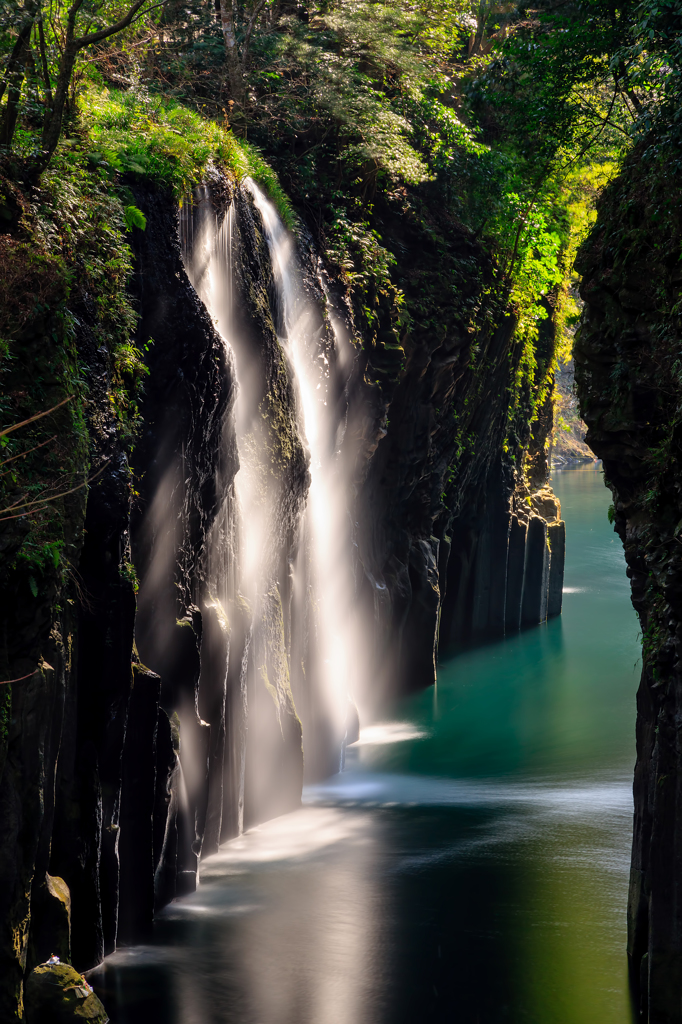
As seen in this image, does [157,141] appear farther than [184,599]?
Yes

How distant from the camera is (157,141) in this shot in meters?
13.0

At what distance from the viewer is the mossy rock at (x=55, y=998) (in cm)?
834

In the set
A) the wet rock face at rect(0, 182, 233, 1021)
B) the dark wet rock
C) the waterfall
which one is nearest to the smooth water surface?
the wet rock face at rect(0, 182, 233, 1021)

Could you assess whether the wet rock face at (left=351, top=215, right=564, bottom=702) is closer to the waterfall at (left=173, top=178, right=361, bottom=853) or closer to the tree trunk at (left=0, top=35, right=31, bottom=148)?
the waterfall at (left=173, top=178, right=361, bottom=853)

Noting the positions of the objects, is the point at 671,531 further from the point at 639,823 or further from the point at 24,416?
the point at 24,416

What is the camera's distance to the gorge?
370 inches

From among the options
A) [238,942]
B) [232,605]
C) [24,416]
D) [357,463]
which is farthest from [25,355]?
[357,463]

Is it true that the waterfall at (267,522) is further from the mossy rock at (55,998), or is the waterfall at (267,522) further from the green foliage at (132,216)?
the mossy rock at (55,998)

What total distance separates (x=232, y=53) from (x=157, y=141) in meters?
7.56

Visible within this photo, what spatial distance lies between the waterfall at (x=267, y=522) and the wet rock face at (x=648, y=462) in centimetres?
505

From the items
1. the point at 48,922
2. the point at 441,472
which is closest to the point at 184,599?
the point at 48,922

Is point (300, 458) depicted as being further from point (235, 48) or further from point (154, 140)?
point (235, 48)

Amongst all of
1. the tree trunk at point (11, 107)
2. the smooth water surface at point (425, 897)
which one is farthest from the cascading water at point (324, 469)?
the tree trunk at point (11, 107)

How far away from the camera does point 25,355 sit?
9.16 metres
